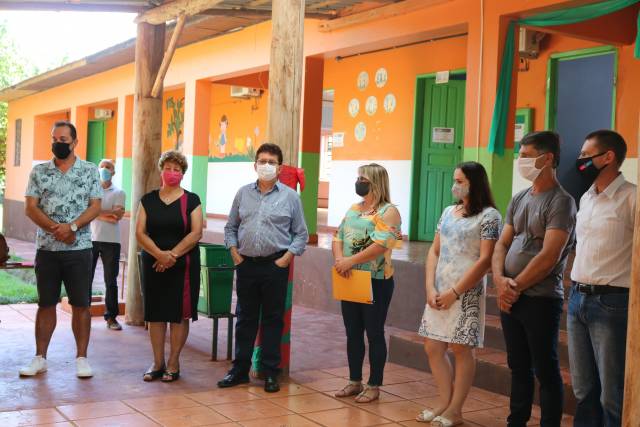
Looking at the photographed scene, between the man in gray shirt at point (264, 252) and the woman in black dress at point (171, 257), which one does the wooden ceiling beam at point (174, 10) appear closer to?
the woman in black dress at point (171, 257)

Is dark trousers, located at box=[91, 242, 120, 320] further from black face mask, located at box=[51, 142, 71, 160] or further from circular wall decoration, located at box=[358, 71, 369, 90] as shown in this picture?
circular wall decoration, located at box=[358, 71, 369, 90]

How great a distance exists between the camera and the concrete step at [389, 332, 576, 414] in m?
5.72

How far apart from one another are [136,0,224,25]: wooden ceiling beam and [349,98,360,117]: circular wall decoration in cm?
530

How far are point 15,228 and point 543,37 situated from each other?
1740cm

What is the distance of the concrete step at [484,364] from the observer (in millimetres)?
5717

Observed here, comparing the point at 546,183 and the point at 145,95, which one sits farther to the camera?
the point at 145,95

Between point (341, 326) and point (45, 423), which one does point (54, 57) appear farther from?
point (45, 423)

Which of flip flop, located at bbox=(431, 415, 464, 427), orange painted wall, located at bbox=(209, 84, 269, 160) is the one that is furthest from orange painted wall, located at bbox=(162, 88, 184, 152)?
flip flop, located at bbox=(431, 415, 464, 427)

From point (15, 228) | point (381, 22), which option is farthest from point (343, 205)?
point (15, 228)

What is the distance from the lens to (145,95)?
28.2ft

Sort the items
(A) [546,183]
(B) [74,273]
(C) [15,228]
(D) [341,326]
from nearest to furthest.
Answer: (A) [546,183], (B) [74,273], (D) [341,326], (C) [15,228]

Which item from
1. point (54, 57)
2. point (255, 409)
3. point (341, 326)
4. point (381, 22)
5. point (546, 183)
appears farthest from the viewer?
point (54, 57)

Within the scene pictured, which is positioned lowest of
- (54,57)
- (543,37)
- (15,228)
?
(15,228)

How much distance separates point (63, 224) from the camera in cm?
598
